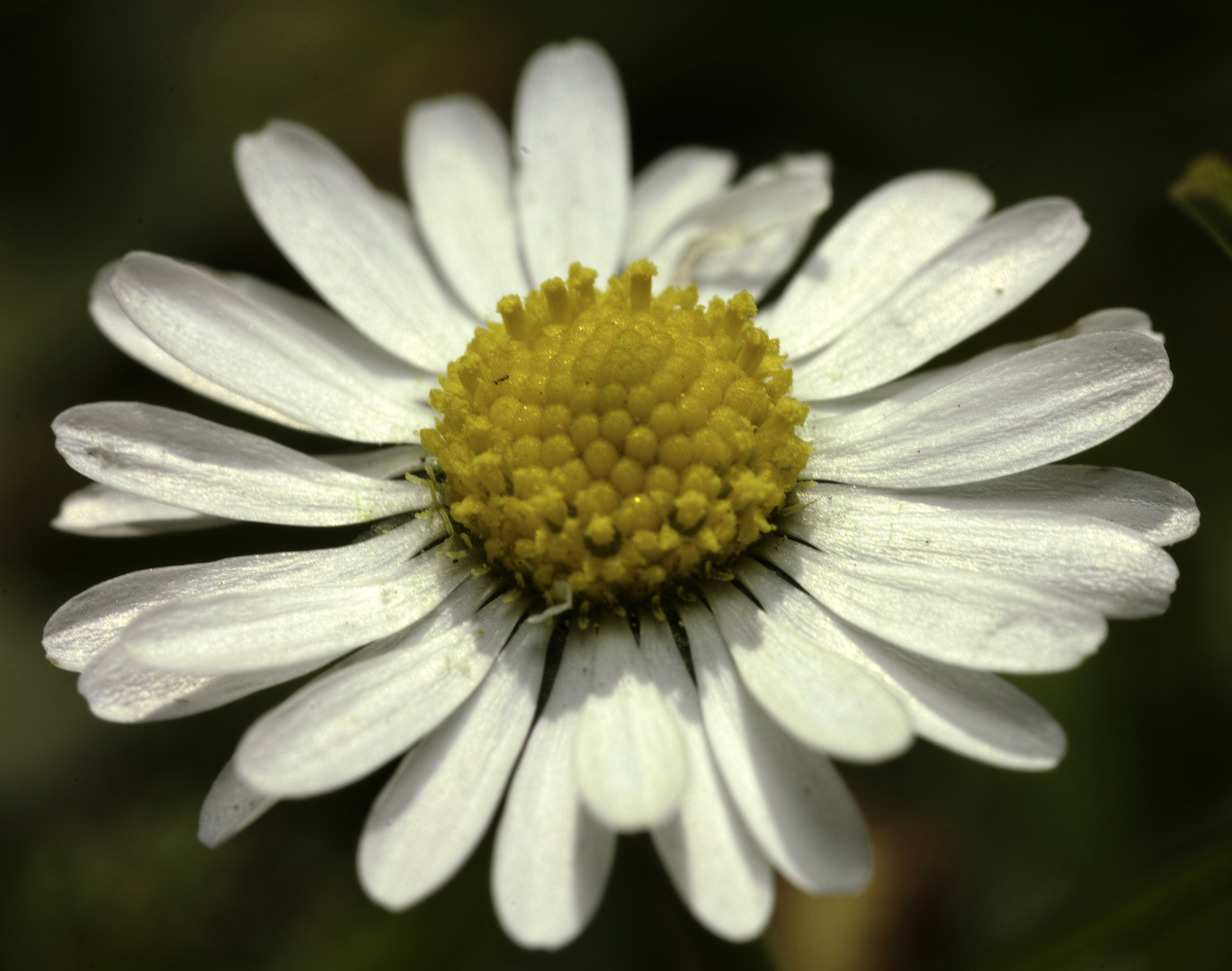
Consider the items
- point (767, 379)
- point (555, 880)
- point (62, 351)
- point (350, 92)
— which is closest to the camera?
point (555, 880)

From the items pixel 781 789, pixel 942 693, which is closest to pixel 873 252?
pixel 942 693

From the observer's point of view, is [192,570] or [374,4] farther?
[374,4]

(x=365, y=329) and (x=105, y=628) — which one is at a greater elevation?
(x=365, y=329)

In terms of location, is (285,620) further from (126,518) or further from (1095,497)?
(1095,497)

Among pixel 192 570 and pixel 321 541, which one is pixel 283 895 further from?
pixel 192 570

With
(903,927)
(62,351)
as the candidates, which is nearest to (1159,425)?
(903,927)

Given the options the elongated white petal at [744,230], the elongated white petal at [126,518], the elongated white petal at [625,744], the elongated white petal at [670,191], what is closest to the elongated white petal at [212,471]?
the elongated white petal at [126,518]
